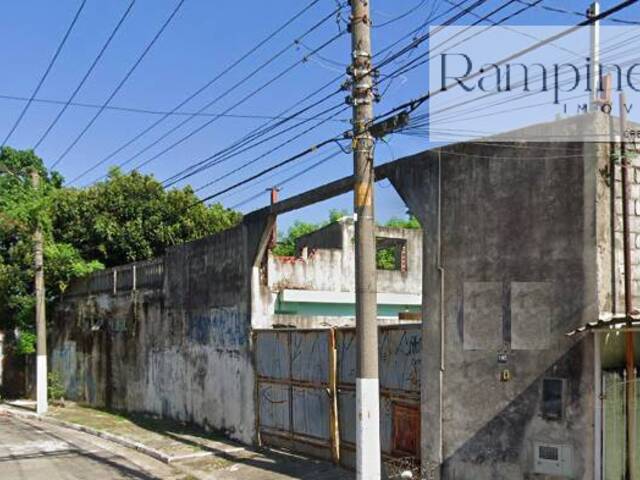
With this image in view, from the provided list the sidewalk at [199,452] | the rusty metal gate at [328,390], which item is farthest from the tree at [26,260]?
the rusty metal gate at [328,390]

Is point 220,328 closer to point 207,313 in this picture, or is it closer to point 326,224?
point 207,313

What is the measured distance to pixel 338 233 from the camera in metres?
22.2

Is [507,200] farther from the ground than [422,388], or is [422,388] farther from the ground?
[507,200]

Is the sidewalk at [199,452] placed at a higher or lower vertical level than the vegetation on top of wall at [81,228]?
lower

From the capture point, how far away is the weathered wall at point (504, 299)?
7.98 meters

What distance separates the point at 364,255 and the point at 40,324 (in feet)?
53.2

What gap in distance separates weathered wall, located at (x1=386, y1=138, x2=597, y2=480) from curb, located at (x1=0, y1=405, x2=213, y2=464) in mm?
5185

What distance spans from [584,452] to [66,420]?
14.8 m

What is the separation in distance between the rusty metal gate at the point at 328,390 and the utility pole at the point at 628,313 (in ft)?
9.66

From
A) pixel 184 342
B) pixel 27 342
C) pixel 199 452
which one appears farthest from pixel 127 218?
pixel 199 452

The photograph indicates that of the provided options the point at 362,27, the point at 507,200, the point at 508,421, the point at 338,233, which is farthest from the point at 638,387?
the point at 338,233

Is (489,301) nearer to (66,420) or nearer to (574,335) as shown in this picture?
(574,335)

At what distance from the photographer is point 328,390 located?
1170 cm

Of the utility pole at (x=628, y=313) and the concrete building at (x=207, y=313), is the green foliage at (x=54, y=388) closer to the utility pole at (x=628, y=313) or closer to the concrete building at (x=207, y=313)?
the concrete building at (x=207, y=313)
